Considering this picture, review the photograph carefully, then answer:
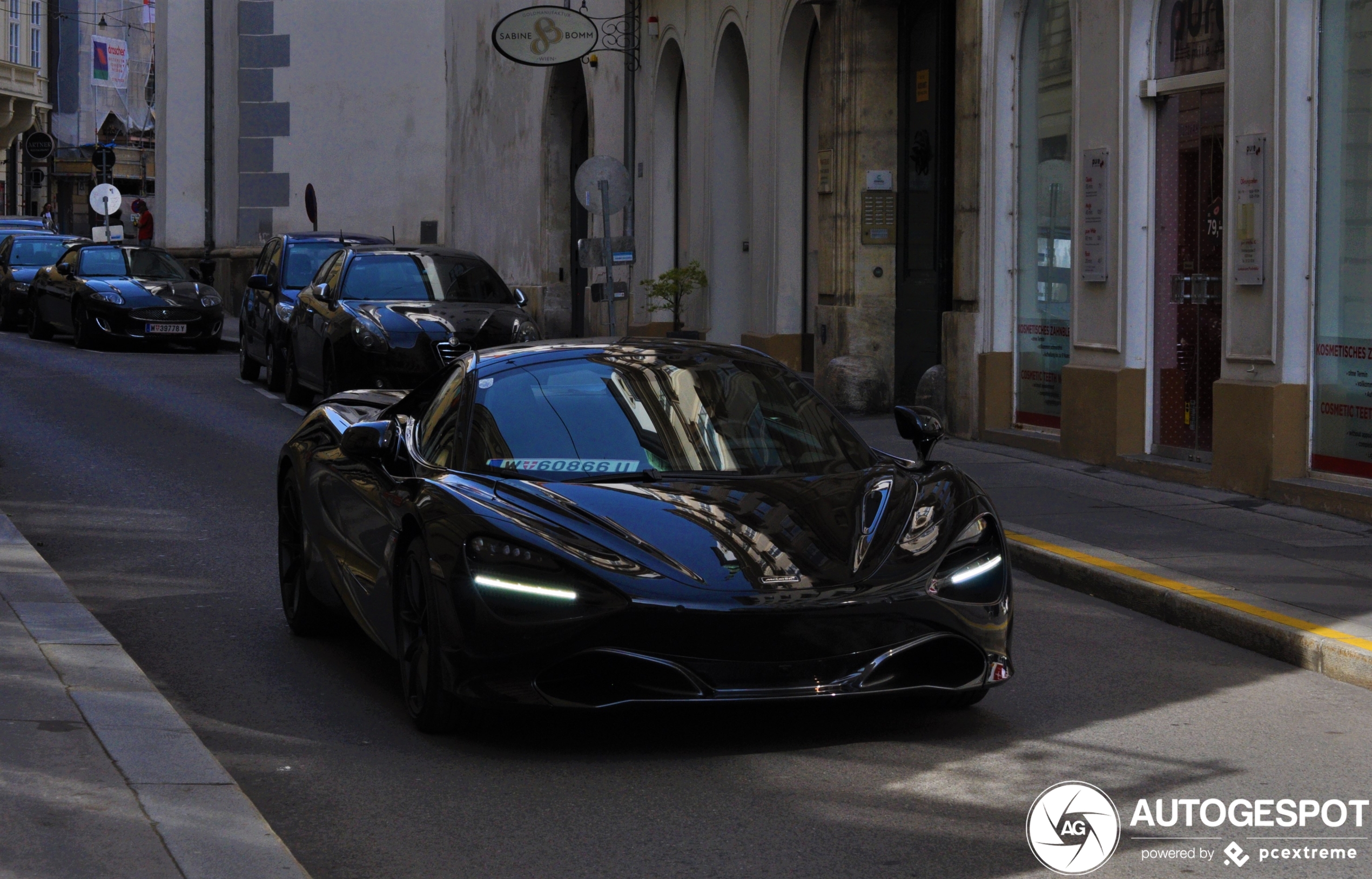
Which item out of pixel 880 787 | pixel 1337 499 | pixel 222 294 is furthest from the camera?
pixel 222 294

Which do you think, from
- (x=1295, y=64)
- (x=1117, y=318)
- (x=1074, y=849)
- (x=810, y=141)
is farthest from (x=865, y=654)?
(x=810, y=141)

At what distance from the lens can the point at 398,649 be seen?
6.42m

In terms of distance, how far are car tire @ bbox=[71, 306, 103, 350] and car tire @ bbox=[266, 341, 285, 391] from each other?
7.25m

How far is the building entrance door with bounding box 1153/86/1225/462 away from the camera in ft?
42.0

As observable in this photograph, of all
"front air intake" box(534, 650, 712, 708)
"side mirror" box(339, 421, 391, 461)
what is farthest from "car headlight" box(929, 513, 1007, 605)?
"side mirror" box(339, 421, 391, 461)

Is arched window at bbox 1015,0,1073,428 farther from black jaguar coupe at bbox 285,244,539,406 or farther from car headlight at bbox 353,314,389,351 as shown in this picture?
car headlight at bbox 353,314,389,351

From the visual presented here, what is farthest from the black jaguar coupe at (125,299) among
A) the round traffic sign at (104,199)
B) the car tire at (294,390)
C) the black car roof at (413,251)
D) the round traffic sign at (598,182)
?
the round traffic sign at (104,199)

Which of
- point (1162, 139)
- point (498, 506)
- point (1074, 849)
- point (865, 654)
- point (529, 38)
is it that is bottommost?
point (1074, 849)

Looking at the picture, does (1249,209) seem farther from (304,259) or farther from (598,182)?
(304,259)

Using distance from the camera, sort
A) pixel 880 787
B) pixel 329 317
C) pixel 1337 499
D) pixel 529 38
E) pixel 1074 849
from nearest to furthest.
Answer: pixel 1074 849 → pixel 880 787 → pixel 1337 499 → pixel 329 317 → pixel 529 38

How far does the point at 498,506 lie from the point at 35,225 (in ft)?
134

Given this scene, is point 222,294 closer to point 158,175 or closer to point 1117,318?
point 158,175

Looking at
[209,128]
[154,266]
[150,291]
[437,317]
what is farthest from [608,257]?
[209,128]

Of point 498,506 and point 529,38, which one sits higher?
point 529,38
